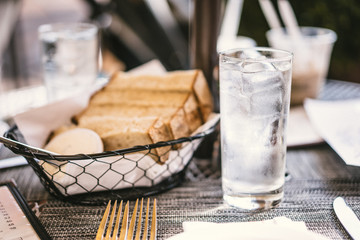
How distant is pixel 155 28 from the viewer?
1.92 m

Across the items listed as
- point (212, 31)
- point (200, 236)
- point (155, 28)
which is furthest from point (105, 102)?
point (155, 28)

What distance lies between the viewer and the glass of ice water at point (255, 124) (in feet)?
1.84

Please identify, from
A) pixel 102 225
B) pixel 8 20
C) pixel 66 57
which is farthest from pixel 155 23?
pixel 102 225

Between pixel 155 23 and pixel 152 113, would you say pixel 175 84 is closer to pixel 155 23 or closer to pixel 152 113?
pixel 152 113

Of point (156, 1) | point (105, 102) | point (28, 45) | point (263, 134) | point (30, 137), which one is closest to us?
A: point (263, 134)

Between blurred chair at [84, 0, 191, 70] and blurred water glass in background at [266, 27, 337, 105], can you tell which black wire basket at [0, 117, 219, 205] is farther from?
blurred chair at [84, 0, 191, 70]

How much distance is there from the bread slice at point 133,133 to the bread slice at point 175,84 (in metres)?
0.12

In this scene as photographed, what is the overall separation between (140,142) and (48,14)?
3.17 m

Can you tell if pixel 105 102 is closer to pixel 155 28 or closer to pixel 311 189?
pixel 311 189

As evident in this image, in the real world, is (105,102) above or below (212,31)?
below

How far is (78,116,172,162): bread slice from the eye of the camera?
0.65 metres

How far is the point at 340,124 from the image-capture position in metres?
0.83

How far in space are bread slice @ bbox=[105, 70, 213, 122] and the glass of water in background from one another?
5.5 inches

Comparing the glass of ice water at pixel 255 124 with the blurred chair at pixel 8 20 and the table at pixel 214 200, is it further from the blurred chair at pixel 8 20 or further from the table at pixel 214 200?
the blurred chair at pixel 8 20
